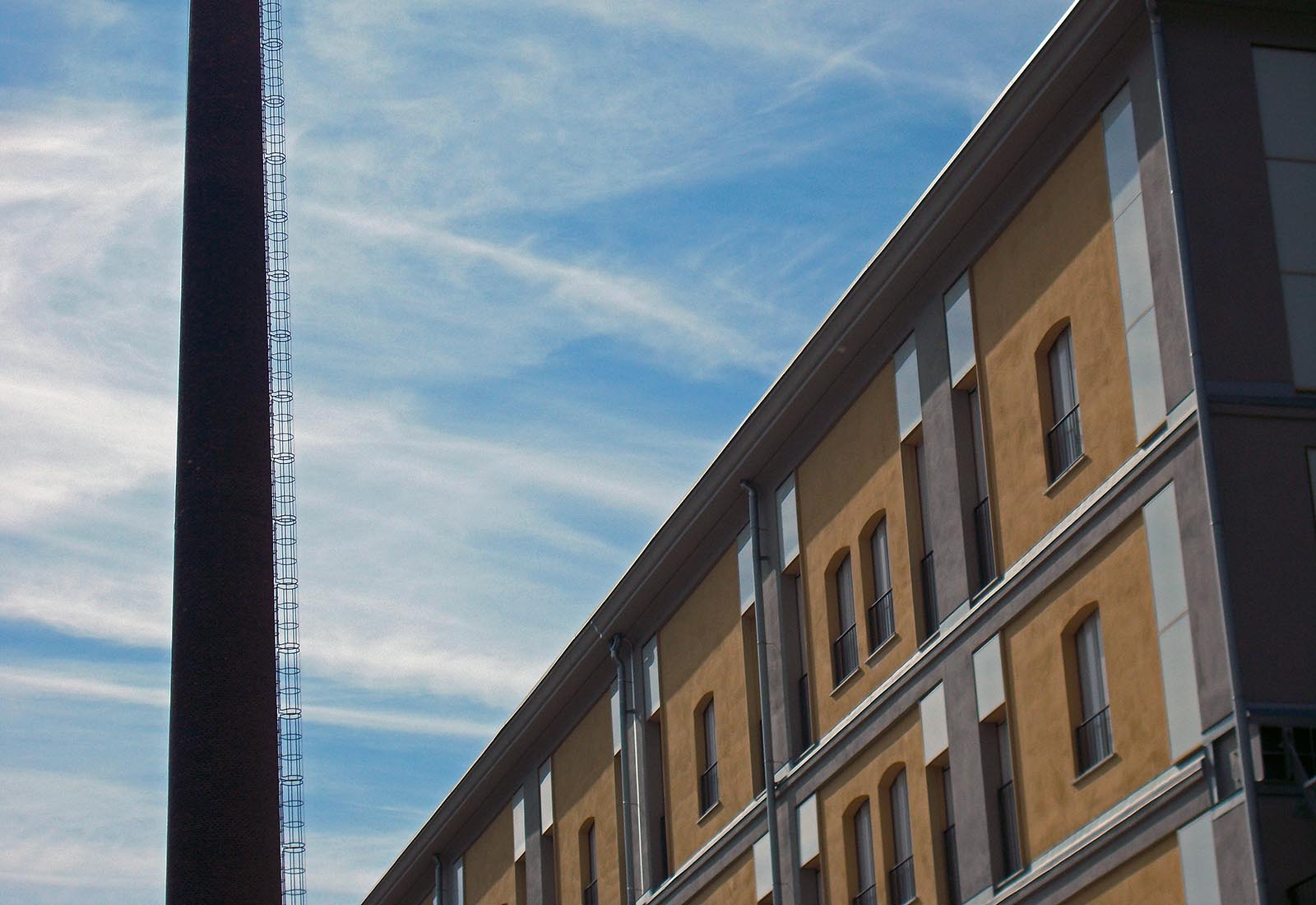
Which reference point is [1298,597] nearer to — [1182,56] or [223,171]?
[1182,56]

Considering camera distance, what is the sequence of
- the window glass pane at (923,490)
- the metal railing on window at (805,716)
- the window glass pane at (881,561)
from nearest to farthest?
the window glass pane at (923,490)
the window glass pane at (881,561)
the metal railing on window at (805,716)

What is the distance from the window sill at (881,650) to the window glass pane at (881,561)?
33.3 inches

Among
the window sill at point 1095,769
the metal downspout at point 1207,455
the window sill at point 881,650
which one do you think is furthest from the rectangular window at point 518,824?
the metal downspout at point 1207,455

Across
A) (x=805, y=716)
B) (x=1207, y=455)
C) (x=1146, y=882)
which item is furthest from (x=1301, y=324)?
(x=805, y=716)

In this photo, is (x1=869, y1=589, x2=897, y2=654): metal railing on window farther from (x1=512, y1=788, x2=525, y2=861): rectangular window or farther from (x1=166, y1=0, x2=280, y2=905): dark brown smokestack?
(x1=512, y1=788, x2=525, y2=861): rectangular window

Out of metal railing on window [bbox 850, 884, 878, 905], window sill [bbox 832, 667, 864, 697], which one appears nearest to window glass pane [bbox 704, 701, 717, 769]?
window sill [bbox 832, 667, 864, 697]

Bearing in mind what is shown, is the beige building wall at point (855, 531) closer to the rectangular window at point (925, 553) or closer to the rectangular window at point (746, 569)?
the rectangular window at point (925, 553)

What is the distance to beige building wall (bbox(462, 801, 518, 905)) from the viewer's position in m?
47.4

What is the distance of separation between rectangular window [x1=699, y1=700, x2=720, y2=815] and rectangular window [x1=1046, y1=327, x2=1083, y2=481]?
11467 mm

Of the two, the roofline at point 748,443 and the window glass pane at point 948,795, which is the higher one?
the roofline at point 748,443

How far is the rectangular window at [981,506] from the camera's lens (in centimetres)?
2897

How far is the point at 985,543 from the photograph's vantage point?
95.7 ft

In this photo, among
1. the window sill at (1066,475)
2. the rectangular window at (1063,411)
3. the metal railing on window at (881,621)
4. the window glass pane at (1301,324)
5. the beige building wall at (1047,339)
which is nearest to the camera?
the window glass pane at (1301,324)

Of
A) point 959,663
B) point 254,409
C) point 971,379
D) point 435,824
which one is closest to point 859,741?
point 959,663
